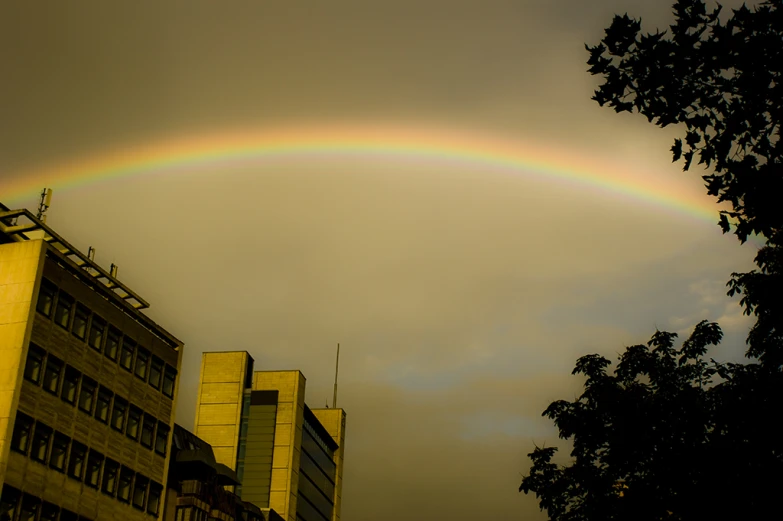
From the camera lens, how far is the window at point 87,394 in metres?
54.0

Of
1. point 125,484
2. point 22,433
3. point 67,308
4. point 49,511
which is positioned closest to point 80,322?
point 67,308

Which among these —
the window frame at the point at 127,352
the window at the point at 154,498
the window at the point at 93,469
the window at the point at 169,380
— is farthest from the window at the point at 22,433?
the window at the point at 169,380

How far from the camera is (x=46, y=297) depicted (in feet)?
168

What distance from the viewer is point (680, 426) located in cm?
2553

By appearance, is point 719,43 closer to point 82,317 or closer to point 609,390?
point 609,390

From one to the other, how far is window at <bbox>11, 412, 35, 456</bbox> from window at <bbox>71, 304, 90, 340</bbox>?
6.74 meters

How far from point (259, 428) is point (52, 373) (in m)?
60.4

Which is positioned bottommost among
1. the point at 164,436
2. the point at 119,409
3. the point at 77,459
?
the point at 77,459

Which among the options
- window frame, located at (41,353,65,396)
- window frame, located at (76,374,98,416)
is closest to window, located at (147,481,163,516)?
window frame, located at (76,374,98,416)

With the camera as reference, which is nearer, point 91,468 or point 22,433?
point 22,433

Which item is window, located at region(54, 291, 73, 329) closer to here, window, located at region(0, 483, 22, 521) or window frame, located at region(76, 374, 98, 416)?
window frame, located at region(76, 374, 98, 416)

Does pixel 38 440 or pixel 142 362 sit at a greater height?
pixel 142 362

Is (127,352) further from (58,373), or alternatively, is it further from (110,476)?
(110,476)

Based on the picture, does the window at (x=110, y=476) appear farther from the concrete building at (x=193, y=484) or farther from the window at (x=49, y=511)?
the concrete building at (x=193, y=484)
